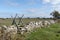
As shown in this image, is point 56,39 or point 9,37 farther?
point 56,39

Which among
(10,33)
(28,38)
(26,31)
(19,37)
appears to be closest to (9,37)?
(10,33)

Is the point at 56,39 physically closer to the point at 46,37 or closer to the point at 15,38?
the point at 46,37

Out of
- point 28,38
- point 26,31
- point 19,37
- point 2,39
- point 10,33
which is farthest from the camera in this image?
point 26,31

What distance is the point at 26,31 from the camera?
16.2 metres

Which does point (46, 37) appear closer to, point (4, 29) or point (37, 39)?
point (37, 39)

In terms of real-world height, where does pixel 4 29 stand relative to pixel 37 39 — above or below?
above

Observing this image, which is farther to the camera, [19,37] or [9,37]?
[19,37]

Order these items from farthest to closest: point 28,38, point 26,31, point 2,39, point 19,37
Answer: point 26,31
point 28,38
point 19,37
point 2,39

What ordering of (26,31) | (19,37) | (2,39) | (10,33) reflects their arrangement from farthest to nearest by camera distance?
(26,31) < (19,37) < (10,33) < (2,39)

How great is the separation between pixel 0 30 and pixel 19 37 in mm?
1810

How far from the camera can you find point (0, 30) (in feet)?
39.3

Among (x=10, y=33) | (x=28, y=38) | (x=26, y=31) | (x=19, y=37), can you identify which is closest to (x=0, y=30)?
(x=10, y=33)

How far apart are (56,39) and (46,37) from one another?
2.55ft

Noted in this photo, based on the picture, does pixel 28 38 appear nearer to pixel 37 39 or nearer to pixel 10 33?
pixel 37 39
